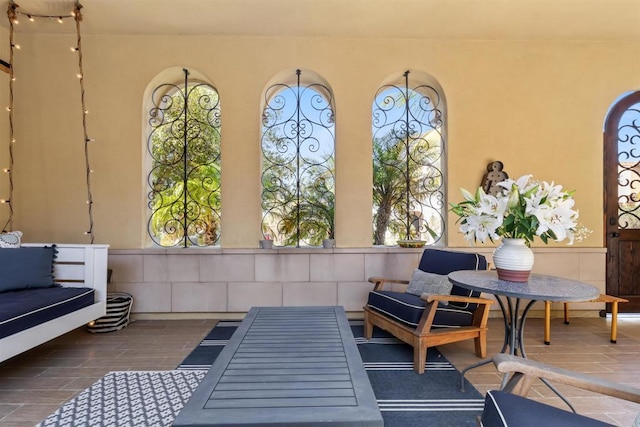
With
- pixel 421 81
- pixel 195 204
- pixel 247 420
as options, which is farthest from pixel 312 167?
pixel 247 420

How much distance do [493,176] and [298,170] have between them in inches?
90.4

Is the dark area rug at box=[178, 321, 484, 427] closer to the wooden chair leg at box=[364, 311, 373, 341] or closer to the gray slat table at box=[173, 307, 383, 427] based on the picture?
the wooden chair leg at box=[364, 311, 373, 341]

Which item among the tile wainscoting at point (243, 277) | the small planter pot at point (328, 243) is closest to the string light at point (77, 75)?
the tile wainscoting at point (243, 277)

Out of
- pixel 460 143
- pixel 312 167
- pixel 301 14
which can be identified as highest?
pixel 301 14

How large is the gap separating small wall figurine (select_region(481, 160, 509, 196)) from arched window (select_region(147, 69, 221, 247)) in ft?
10.4

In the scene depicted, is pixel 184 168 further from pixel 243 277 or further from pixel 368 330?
pixel 368 330

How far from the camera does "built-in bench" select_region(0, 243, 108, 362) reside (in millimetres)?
2156

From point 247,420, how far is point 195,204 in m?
3.10

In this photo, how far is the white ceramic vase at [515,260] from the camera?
80.1 inches

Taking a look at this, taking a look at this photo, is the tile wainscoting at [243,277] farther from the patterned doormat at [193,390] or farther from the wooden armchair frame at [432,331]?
the patterned doormat at [193,390]

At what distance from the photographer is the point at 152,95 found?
12.8 feet

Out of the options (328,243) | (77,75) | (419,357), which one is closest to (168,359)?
(328,243)

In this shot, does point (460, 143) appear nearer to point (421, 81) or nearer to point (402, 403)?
point (421, 81)

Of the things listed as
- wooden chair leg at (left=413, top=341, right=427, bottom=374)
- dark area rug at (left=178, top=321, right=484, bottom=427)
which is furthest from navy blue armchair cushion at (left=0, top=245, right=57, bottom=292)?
wooden chair leg at (left=413, top=341, right=427, bottom=374)
